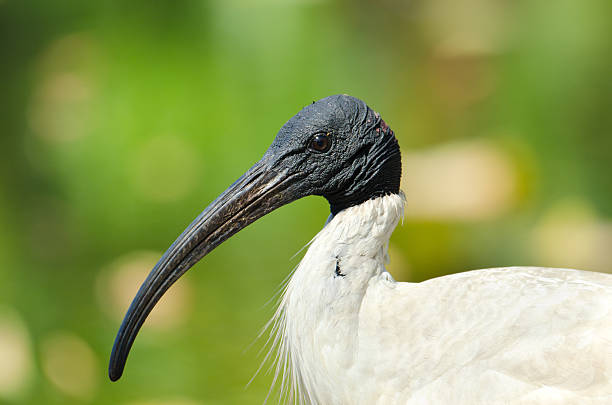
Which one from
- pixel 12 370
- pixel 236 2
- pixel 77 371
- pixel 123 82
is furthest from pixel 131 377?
pixel 236 2

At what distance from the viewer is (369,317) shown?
5.86 feet

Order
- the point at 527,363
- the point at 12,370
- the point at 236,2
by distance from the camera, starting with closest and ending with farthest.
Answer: the point at 527,363 < the point at 236,2 < the point at 12,370

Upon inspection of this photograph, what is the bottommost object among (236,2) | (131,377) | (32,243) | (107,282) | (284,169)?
(131,377)

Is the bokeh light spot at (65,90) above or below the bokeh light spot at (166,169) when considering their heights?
above

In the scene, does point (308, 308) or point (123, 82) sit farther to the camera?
point (123, 82)

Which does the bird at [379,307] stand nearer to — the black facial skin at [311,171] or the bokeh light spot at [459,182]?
the black facial skin at [311,171]

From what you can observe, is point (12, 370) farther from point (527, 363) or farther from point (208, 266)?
point (527, 363)

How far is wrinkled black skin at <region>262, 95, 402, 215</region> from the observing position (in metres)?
1.85

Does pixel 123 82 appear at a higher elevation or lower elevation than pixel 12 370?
higher

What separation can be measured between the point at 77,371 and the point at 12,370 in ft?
1.52

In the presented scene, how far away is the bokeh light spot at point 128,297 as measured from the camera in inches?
168

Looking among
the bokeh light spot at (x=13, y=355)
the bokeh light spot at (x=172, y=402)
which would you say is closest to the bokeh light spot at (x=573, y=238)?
the bokeh light spot at (x=172, y=402)

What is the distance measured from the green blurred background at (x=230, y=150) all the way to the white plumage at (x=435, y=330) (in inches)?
91.0

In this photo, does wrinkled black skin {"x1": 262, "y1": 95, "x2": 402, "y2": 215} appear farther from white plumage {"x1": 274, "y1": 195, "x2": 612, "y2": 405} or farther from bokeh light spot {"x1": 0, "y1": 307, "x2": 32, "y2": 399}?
bokeh light spot {"x1": 0, "y1": 307, "x2": 32, "y2": 399}
